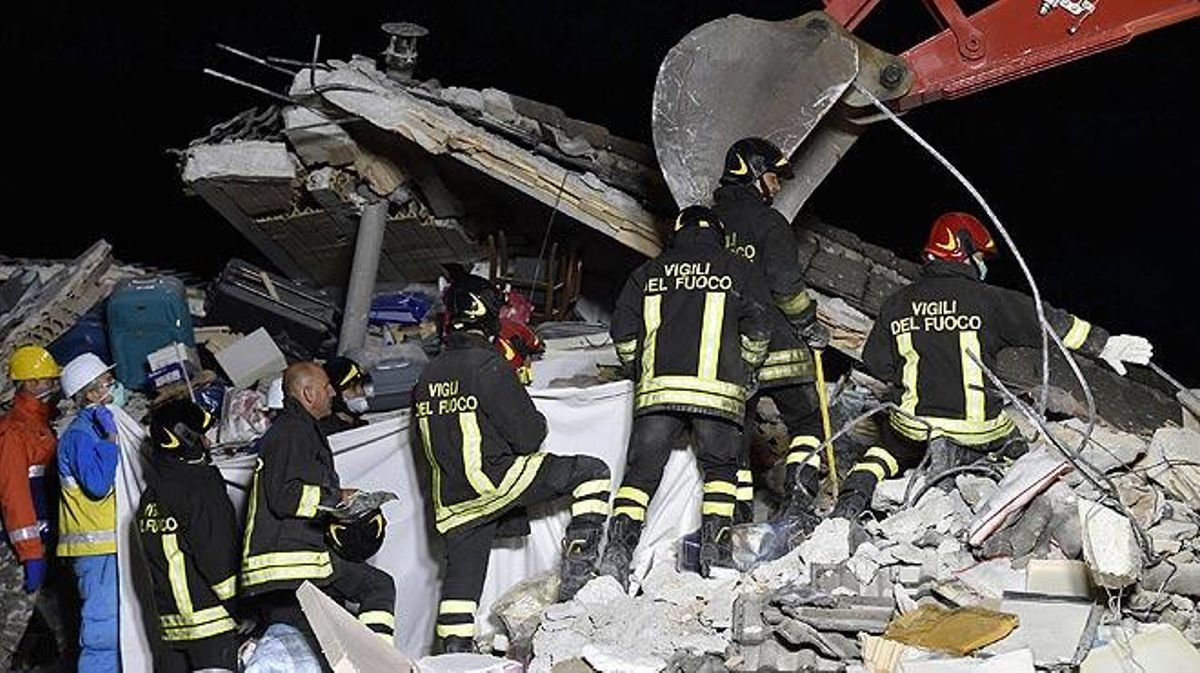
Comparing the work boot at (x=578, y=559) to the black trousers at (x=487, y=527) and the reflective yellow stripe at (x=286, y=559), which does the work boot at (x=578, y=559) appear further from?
the reflective yellow stripe at (x=286, y=559)

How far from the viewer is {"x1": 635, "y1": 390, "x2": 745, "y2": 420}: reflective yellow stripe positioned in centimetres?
930

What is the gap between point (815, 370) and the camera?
32.6ft

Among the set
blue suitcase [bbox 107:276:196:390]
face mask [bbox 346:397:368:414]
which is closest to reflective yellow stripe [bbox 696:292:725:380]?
face mask [bbox 346:397:368:414]

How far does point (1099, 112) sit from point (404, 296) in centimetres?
481

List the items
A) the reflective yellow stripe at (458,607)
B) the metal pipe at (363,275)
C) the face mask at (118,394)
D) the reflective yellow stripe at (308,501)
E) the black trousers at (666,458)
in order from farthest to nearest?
the metal pipe at (363,275)
the face mask at (118,394)
the black trousers at (666,458)
the reflective yellow stripe at (458,607)
the reflective yellow stripe at (308,501)

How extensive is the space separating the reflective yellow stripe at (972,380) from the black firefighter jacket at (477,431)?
5.90 ft

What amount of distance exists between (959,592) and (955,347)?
1669 mm

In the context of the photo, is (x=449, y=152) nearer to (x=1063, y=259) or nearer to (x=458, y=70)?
(x=458, y=70)

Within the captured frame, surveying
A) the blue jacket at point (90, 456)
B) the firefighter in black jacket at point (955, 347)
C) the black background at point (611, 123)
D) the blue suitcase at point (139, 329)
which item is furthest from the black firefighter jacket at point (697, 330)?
the black background at point (611, 123)

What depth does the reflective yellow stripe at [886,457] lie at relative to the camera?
31.9 ft

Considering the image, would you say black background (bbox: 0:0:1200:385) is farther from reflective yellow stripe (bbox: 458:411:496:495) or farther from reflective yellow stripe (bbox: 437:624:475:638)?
reflective yellow stripe (bbox: 437:624:475:638)

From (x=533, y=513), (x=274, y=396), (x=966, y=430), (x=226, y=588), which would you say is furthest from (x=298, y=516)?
(x=966, y=430)

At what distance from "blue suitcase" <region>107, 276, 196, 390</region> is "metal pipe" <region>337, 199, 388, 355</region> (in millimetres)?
946

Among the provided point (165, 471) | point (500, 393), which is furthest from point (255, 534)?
point (500, 393)
